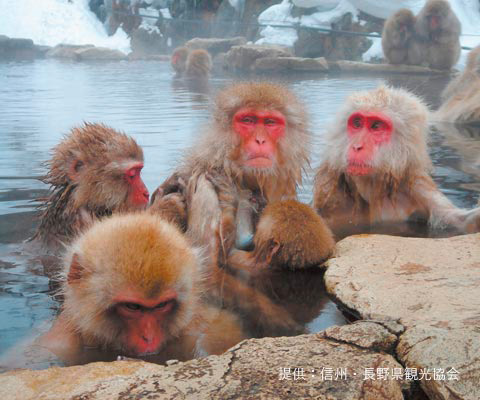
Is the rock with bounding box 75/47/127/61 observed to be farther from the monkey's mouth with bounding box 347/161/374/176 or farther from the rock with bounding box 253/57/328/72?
the monkey's mouth with bounding box 347/161/374/176

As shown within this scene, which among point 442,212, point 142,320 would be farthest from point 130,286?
point 442,212

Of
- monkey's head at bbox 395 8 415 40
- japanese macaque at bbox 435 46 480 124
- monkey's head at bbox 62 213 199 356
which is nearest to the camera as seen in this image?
monkey's head at bbox 62 213 199 356

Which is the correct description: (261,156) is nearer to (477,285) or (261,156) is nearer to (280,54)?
(477,285)

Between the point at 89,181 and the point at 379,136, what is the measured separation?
193cm

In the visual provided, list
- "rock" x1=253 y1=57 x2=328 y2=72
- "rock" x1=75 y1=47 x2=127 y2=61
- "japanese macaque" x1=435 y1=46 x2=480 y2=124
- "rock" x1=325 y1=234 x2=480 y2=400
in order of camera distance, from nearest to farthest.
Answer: "rock" x1=325 y1=234 x2=480 y2=400, "japanese macaque" x1=435 y1=46 x2=480 y2=124, "rock" x1=253 y1=57 x2=328 y2=72, "rock" x1=75 y1=47 x2=127 y2=61

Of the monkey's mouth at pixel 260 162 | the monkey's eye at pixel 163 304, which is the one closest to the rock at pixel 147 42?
the monkey's mouth at pixel 260 162

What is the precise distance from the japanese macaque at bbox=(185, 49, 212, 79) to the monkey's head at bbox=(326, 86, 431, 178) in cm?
1042

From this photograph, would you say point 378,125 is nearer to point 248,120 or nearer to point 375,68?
point 248,120

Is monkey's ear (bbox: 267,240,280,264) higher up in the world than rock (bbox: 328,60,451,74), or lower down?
lower down

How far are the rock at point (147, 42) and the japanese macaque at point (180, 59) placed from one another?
20.7 inches

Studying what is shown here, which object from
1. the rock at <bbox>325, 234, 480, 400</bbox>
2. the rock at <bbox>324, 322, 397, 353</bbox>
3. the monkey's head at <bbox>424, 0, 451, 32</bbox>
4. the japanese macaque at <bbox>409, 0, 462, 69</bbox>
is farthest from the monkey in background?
the rock at <bbox>324, 322, 397, 353</bbox>

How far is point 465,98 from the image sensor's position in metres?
9.17

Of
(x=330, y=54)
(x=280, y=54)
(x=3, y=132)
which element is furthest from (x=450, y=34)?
(x=3, y=132)

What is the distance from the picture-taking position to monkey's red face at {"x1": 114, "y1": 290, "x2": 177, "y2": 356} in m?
2.62
